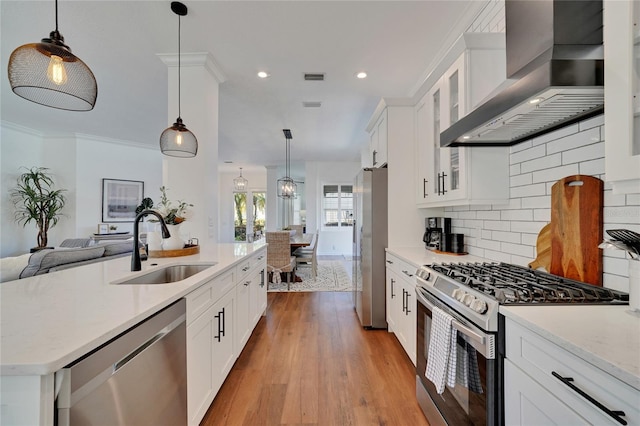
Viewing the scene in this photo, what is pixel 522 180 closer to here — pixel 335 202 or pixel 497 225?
pixel 497 225

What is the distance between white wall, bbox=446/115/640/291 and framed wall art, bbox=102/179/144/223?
6.92 m

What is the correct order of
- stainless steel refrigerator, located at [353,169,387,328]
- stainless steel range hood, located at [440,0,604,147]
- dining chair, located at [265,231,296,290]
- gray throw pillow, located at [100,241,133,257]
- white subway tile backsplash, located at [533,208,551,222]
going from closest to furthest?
stainless steel range hood, located at [440,0,604,147] → white subway tile backsplash, located at [533,208,551,222] → gray throw pillow, located at [100,241,133,257] → stainless steel refrigerator, located at [353,169,387,328] → dining chair, located at [265,231,296,290]

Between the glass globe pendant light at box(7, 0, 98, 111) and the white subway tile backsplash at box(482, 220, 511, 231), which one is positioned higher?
the glass globe pendant light at box(7, 0, 98, 111)

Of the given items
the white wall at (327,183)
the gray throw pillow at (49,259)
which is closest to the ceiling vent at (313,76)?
the gray throw pillow at (49,259)

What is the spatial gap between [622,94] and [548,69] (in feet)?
0.81

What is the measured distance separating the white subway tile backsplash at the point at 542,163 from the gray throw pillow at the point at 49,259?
3.61 m

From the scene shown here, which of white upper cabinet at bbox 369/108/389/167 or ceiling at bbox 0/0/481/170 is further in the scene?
white upper cabinet at bbox 369/108/389/167

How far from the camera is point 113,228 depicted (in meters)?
5.77

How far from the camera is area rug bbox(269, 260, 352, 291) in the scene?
458 centimetres

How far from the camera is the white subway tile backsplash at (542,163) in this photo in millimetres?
1490

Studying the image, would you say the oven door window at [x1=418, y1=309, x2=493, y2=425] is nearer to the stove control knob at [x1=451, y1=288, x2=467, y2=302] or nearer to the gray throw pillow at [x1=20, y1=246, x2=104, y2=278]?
the stove control knob at [x1=451, y1=288, x2=467, y2=302]

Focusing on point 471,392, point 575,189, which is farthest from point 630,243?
point 471,392

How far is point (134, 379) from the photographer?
3.25ft

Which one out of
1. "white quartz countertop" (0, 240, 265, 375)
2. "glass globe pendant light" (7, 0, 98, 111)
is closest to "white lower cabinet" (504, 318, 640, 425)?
"white quartz countertop" (0, 240, 265, 375)
